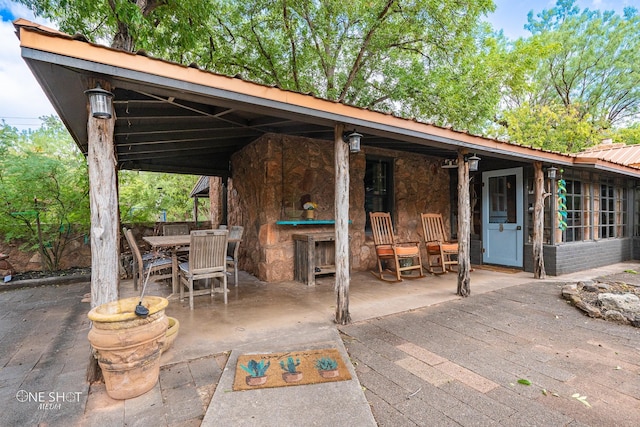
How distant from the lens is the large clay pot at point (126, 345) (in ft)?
5.58

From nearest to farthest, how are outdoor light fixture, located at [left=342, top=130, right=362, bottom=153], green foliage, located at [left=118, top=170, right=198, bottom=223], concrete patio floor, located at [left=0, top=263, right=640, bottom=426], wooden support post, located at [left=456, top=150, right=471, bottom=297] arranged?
concrete patio floor, located at [left=0, top=263, right=640, bottom=426] < outdoor light fixture, located at [left=342, top=130, right=362, bottom=153] < wooden support post, located at [left=456, top=150, right=471, bottom=297] < green foliage, located at [left=118, top=170, right=198, bottom=223]

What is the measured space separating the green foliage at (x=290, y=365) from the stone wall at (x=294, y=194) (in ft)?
8.40

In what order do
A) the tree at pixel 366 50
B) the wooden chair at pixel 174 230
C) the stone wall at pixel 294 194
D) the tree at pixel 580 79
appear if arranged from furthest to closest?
1. the tree at pixel 580 79
2. the tree at pixel 366 50
3. the wooden chair at pixel 174 230
4. the stone wall at pixel 294 194

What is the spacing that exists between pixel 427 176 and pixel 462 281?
9.19ft

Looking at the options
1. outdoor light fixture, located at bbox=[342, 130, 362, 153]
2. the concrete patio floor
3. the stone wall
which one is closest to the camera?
the concrete patio floor

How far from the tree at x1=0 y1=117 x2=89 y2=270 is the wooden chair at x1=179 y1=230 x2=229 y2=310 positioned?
338 centimetres

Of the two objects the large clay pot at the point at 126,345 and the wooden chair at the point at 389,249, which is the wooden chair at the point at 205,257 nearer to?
the large clay pot at the point at 126,345

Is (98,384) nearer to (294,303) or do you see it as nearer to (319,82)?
(294,303)

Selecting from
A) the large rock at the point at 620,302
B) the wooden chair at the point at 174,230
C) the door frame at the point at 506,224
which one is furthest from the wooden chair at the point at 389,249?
the wooden chair at the point at 174,230

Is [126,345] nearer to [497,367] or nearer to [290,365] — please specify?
[290,365]

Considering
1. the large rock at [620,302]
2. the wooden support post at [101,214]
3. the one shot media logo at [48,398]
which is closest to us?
the one shot media logo at [48,398]

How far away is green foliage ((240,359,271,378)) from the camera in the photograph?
200 cm

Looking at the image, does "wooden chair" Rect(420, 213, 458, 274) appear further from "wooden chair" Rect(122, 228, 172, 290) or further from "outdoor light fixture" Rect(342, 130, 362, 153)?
"wooden chair" Rect(122, 228, 172, 290)

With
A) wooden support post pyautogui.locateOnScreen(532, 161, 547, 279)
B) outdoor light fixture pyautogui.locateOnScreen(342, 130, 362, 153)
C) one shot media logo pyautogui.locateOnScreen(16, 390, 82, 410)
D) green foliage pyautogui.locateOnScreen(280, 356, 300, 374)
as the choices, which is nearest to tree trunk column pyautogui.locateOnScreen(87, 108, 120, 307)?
one shot media logo pyautogui.locateOnScreen(16, 390, 82, 410)
